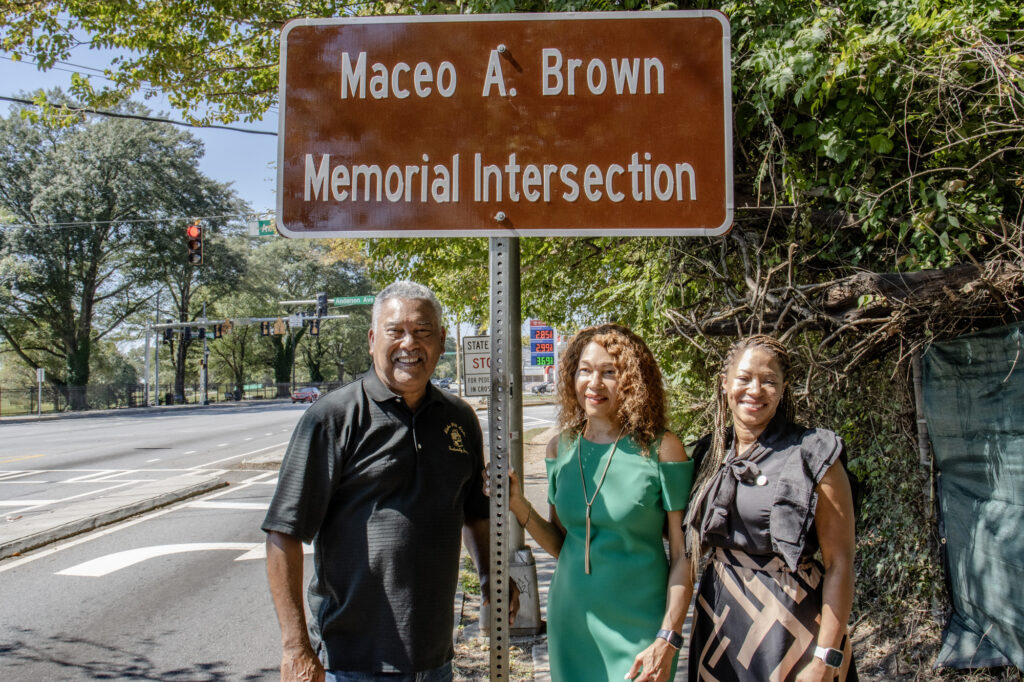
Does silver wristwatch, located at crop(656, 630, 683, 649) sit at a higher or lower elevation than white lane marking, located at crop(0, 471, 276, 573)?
higher

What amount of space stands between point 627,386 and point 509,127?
0.92 meters

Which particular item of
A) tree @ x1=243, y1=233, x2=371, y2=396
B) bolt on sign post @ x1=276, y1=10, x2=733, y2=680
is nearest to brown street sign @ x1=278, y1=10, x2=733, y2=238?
bolt on sign post @ x1=276, y1=10, x2=733, y2=680

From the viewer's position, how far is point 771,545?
82.0 inches

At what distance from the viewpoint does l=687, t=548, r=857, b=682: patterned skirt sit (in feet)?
6.72

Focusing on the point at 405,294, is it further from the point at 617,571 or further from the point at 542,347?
the point at 542,347

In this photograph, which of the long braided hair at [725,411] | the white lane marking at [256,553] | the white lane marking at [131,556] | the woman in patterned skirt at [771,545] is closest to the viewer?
the woman in patterned skirt at [771,545]

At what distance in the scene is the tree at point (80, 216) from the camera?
3938 centimetres

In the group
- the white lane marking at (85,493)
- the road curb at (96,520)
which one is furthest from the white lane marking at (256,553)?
the white lane marking at (85,493)

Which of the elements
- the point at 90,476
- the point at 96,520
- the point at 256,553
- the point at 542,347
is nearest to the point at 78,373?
the point at 542,347

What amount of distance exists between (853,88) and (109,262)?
49360 mm

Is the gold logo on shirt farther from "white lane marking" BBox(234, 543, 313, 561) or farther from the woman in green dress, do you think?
"white lane marking" BBox(234, 543, 313, 561)

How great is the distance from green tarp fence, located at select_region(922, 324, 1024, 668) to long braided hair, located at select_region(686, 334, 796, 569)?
5.14 ft

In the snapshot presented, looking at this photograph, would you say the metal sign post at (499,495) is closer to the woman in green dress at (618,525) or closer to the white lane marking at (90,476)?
the woman in green dress at (618,525)

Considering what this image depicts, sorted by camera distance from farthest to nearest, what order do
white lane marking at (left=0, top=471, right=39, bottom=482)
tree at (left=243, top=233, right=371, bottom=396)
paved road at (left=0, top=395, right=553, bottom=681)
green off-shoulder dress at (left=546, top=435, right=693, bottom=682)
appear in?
tree at (left=243, top=233, right=371, bottom=396) < white lane marking at (left=0, top=471, right=39, bottom=482) < paved road at (left=0, top=395, right=553, bottom=681) < green off-shoulder dress at (left=546, top=435, right=693, bottom=682)
